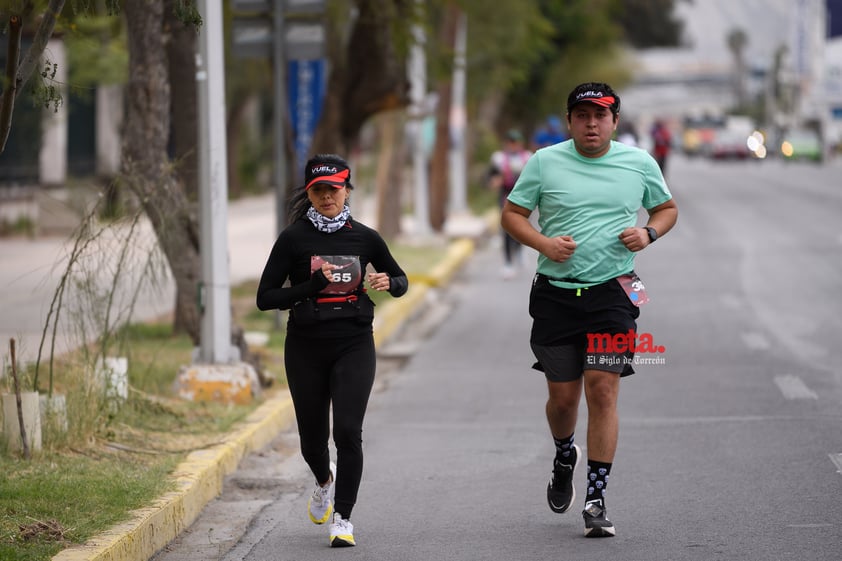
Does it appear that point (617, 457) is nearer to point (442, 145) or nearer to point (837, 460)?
point (837, 460)

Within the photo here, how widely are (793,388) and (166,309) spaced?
763 centimetres

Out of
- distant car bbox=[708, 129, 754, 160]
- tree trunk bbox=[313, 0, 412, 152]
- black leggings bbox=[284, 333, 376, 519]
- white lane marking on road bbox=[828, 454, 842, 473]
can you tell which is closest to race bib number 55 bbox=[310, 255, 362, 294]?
black leggings bbox=[284, 333, 376, 519]

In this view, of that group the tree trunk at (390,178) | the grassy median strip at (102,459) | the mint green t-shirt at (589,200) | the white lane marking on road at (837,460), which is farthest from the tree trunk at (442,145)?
the mint green t-shirt at (589,200)

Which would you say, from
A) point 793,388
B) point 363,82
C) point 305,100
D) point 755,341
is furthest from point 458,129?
point 793,388

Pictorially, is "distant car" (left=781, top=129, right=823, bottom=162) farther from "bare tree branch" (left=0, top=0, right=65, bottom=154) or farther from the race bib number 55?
"bare tree branch" (left=0, top=0, right=65, bottom=154)

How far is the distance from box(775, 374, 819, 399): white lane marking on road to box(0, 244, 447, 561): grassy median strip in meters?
3.75

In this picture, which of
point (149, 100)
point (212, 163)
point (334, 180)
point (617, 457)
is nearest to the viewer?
point (334, 180)

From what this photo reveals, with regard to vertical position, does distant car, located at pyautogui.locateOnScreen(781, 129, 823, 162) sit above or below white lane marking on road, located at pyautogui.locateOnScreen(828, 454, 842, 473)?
below

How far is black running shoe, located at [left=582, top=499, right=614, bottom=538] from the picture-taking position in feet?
21.3

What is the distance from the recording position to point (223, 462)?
8148mm

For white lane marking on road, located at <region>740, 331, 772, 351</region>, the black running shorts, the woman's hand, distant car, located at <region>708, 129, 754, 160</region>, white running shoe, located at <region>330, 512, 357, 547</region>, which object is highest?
the woman's hand

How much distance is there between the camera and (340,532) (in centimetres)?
652

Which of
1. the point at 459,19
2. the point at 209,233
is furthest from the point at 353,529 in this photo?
the point at 459,19

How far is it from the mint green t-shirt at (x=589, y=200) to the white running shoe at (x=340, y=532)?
4.74 feet
